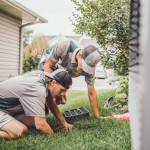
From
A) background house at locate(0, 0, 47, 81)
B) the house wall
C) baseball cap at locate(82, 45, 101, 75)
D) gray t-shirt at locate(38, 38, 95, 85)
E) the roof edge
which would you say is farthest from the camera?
the house wall

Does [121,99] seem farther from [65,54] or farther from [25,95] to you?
[25,95]

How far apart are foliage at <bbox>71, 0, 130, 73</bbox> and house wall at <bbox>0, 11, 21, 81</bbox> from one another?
3459 millimetres

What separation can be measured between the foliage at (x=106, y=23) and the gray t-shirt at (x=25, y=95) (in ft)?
18.8

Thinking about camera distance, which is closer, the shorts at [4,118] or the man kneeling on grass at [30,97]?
the man kneeling on grass at [30,97]

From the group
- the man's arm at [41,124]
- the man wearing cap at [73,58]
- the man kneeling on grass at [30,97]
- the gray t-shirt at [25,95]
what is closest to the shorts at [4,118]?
the man kneeling on grass at [30,97]

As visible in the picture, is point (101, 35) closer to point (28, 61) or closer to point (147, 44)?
point (147, 44)

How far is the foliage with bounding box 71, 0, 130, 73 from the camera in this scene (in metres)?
9.95

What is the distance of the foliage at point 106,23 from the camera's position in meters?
9.95

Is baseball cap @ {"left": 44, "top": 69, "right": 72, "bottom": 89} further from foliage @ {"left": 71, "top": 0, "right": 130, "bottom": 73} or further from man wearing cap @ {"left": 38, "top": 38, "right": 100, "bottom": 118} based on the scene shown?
foliage @ {"left": 71, "top": 0, "right": 130, "bottom": 73}

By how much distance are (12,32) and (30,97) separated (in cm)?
1025

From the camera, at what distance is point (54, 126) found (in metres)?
5.11

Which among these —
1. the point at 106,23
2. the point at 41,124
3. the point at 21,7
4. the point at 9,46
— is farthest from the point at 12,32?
the point at 41,124

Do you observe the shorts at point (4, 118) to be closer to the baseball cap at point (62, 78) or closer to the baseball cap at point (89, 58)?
the baseball cap at point (62, 78)

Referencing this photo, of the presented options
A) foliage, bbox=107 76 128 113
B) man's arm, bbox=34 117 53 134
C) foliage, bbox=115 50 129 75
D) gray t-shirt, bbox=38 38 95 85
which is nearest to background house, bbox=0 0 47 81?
foliage, bbox=115 50 129 75
